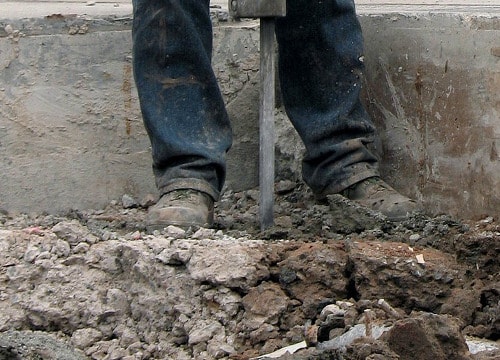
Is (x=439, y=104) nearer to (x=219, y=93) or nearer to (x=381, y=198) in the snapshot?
(x=381, y=198)

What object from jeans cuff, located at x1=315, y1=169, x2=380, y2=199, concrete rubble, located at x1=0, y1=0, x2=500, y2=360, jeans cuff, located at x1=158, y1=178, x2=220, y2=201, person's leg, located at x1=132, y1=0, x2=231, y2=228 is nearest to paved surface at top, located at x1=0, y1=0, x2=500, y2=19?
concrete rubble, located at x1=0, y1=0, x2=500, y2=360

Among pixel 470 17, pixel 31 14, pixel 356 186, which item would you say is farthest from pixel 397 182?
pixel 31 14

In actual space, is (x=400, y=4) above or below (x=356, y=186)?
above

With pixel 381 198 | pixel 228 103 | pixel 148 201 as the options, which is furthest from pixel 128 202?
pixel 381 198

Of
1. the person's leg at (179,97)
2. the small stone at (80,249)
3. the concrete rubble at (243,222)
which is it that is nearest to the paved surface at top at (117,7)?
the concrete rubble at (243,222)

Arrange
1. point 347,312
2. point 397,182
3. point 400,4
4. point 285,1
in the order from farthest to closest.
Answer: point 400,4 < point 397,182 < point 285,1 < point 347,312

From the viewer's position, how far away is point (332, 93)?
3504 millimetres

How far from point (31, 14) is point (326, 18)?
→ 97cm

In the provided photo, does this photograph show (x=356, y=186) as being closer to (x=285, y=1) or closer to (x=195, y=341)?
(x=285, y=1)

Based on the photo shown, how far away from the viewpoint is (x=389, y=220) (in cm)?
329

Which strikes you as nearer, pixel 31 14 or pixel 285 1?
pixel 285 1

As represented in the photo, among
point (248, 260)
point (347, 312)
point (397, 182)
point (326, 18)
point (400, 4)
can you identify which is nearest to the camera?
point (347, 312)

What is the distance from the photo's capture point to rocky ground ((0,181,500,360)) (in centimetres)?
265

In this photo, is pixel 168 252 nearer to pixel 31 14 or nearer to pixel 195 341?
pixel 195 341
